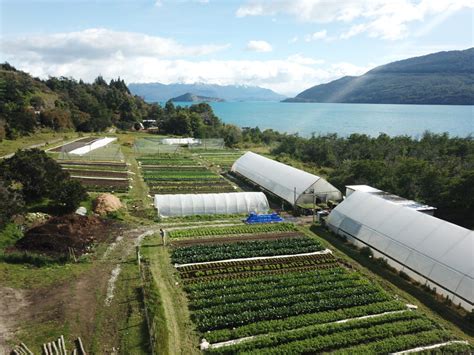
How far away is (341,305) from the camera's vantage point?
17.7 metres

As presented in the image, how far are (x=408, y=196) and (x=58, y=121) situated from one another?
7034cm

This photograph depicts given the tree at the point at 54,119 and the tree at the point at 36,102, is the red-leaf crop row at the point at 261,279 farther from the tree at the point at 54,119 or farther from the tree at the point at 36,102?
the tree at the point at 36,102

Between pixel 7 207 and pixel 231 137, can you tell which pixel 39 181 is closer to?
pixel 7 207

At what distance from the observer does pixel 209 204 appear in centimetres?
3170

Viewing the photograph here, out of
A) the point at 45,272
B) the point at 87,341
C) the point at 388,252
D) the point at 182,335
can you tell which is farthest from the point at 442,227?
the point at 45,272

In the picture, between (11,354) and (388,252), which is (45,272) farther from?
(388,252)

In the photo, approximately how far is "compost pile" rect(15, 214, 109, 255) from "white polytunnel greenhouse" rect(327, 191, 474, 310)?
1703 centimetres

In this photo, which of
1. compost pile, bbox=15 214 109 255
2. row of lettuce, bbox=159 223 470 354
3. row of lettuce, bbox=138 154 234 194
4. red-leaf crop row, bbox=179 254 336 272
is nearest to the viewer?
row of lettuce, bbox=159 223 470 354

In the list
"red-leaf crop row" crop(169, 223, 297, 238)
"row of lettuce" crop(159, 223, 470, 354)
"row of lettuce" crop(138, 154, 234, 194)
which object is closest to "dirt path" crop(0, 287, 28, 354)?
"row of lettuce" crop(159, 223, 470, 354)

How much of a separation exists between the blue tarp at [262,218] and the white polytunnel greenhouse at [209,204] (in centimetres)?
229

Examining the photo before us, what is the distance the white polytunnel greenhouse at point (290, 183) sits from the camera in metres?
34.0

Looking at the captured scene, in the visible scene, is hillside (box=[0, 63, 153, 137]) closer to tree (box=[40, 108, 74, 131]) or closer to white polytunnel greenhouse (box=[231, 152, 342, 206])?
tree (box=[40, 108, 74, 131])

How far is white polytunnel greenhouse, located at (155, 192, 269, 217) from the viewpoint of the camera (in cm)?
3077

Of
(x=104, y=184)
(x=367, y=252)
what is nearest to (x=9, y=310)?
(x=367, y=252)
